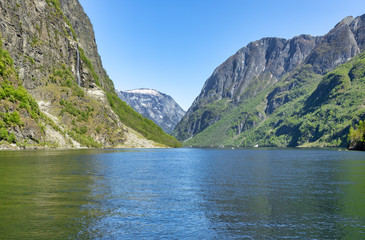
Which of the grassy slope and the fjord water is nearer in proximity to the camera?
the fjord water

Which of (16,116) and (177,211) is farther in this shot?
→ (16,116)

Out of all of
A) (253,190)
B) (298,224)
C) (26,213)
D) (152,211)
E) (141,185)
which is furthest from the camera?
(141,185)

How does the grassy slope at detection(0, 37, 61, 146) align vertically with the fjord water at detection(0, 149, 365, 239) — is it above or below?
above

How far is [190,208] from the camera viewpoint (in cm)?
3438

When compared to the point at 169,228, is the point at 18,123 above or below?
above

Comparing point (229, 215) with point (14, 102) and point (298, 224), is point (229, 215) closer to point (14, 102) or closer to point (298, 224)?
point (298, 224)

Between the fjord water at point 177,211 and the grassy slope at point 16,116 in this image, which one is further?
the grassy slope at point 16,116

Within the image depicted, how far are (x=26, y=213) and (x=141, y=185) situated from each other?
23.5 metres

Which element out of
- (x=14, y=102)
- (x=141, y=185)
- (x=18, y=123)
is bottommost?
(x=141, y=185)

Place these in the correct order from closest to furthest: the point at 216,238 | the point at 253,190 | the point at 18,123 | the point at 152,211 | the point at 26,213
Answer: the point at 216,238 → the point at 26,213 → the point at 152,211 → the point at 253,190 → the point at 18,123

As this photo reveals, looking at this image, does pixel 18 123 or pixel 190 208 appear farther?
pixel 18 123

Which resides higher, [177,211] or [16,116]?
[16,116]

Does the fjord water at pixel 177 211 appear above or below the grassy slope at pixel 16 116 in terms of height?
below

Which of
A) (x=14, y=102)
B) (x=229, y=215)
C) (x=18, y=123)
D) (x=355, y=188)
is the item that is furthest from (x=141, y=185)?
(x=14, y=102)
